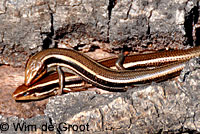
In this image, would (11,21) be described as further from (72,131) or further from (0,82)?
(72,131)

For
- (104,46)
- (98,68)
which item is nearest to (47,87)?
(98,68)

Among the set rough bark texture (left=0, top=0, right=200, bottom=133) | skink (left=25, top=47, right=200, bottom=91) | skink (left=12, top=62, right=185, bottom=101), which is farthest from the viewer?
skink (left=12, top=62, right=185, bottom=101)

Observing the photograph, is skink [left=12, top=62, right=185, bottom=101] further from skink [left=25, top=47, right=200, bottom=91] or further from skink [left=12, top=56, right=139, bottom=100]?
skink [left=25, top=47, right=200, bottom=91]

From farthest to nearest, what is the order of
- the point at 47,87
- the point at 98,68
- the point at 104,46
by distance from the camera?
the point at 104,46, the point at 47,87, the point at 98,68

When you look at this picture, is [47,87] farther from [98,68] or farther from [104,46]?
[104,46]

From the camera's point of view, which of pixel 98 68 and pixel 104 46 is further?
pixel 104 46

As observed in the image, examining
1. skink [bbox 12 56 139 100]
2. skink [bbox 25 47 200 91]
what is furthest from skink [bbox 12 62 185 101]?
skink [bbox 25 47 200 91]

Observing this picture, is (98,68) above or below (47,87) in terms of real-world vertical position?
above
